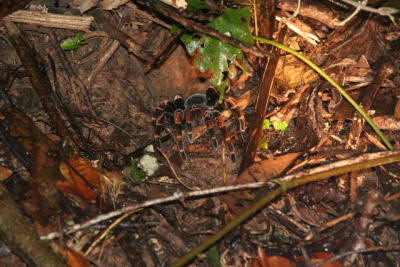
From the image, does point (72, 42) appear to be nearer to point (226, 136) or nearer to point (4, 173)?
point (4, 173)

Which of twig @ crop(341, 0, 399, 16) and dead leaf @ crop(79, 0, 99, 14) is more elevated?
dead leaf @ crop(79, 0, 99, 14)

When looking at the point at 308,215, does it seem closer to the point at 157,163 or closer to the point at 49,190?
the point at 157,163

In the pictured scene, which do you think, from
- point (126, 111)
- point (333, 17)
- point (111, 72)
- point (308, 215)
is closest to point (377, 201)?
point (308, 215)

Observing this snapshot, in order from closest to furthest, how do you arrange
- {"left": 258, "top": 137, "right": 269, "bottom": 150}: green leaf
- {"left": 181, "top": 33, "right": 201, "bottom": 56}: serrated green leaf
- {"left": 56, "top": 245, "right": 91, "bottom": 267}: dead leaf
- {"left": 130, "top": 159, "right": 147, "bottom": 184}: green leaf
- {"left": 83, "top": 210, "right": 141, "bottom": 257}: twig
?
{"left": 56, "top": 245, "right": 91, "bottom": 267}: dead leaf
{"left": 83, "top": 210, "right": 141, "bottom": 257}: twig
{"left": 181, "top": 33, "right": 201, "bottom": 56}: serrated green leaf
{"left": 130, "top": 159, "right": 147, "bottom": 184}: green leaf
{"left": 258, "top": 137, "right": 269, "bottom": 150}: green leaf

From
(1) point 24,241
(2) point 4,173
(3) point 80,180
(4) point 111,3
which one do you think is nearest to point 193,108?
(4) point 111,3

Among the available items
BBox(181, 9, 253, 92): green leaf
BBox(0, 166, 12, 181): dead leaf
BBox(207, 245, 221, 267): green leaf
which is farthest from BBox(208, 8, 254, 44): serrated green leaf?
BBox(0, 166, 12, 181): dead leaf

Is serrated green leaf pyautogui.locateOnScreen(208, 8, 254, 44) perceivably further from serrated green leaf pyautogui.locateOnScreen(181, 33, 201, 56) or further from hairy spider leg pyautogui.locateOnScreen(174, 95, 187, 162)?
hairy spider leg pyautogui.locateOnScreen(174, 95, 187, 162)
